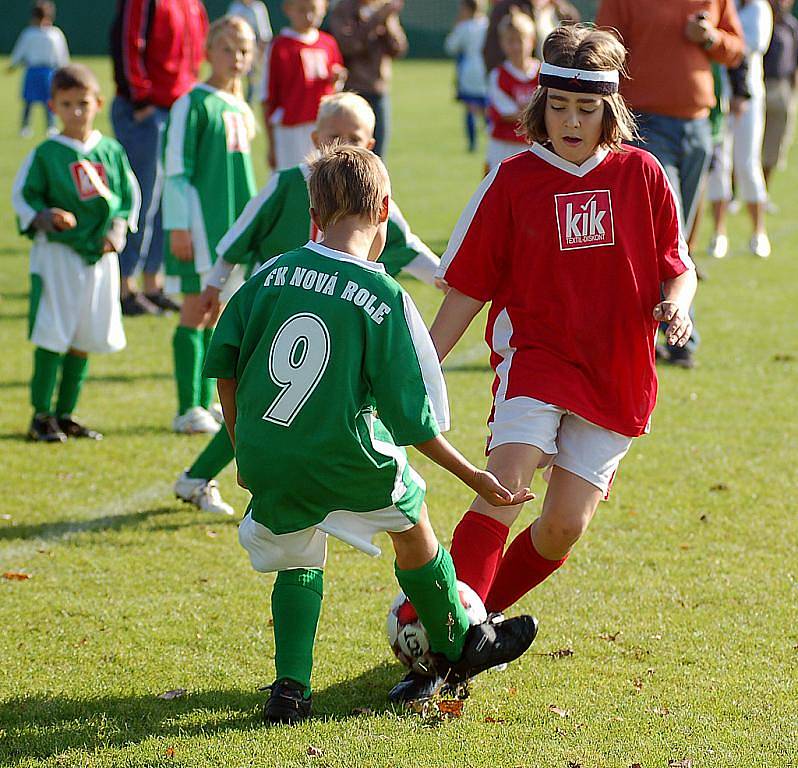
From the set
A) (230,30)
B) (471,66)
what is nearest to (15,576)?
(230,30)

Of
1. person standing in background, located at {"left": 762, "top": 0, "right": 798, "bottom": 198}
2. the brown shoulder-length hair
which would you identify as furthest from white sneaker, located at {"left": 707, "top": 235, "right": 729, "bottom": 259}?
the brown shoulder-length hair

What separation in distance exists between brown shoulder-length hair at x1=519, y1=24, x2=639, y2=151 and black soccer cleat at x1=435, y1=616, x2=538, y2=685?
1.40 metres

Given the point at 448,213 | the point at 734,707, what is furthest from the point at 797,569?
the point at 448,213

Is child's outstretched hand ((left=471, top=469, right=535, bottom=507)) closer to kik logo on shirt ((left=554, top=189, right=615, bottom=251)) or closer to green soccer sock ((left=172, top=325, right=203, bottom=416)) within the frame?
kik logo on shirt ((left=554, top=189, right=615, bottom=251))

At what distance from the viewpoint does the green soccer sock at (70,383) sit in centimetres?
633

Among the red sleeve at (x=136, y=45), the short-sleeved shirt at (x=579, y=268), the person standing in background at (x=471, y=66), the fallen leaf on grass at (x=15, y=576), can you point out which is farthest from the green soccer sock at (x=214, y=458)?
the person standing in background at (x=471, y=66)

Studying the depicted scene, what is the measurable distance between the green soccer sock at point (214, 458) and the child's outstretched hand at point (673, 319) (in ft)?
6.77

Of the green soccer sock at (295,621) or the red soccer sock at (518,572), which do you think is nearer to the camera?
the green soccer sock at (295,621)

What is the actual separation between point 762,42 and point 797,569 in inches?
264

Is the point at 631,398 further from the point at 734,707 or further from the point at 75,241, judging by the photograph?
the point at 75,241

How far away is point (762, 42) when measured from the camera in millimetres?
10266

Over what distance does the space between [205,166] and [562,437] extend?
3094 mm

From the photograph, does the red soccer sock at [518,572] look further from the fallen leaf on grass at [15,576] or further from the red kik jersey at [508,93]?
the red kik jersey at [508,93]

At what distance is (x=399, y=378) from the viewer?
10.4ft
